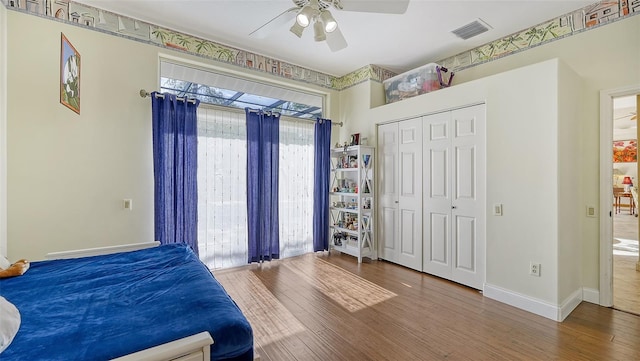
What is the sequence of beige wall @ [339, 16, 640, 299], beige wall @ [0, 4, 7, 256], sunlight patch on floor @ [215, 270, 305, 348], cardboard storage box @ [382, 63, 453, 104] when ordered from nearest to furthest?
sunlight patch on floor @ [215, 270, 305, 348], beige wall @ [0, 4, 7, 256], beige wall @ [339, 16, 640, 299], cardboard storage box @ [382, 63, 453, 104]

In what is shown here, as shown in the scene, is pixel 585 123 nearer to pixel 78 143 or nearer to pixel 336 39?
pixel 336 39

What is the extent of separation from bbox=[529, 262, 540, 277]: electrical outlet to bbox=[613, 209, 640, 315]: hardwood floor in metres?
0.87

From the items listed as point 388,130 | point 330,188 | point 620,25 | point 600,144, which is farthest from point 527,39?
point 330,188

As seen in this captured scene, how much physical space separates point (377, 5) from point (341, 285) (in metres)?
2.74

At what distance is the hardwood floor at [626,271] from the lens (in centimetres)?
272

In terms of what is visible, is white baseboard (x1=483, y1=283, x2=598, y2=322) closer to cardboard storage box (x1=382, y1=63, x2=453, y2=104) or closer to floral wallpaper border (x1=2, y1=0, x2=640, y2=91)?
cardboard storage box (x1=382, y1=63, x2=453, y2=104)

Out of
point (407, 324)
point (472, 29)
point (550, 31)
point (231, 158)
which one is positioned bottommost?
point (407, 324)

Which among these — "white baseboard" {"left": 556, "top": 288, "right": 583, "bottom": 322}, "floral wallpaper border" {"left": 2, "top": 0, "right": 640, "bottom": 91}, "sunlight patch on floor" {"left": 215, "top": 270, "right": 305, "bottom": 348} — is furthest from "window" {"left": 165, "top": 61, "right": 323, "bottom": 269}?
"white baseboard" {"left": 556, "top": 288, "right": 583, "bottom": 322}

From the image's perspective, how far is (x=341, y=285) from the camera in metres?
3.20

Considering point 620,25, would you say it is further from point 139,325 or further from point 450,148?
point 139,325

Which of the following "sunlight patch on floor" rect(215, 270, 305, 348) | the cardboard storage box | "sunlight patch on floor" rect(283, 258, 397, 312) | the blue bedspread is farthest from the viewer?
the cardboard storage box

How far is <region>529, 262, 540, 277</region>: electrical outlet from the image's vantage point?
2574 millimetres

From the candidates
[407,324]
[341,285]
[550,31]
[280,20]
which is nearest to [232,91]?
[280,20]

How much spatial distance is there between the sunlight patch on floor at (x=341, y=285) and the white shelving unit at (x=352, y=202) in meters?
0.58
